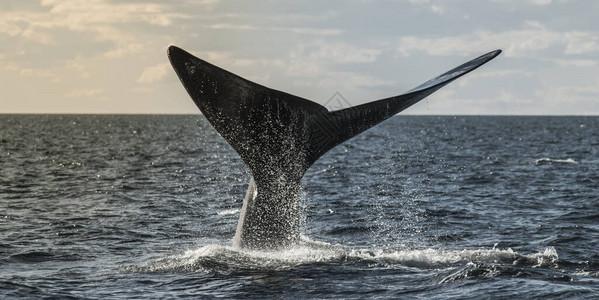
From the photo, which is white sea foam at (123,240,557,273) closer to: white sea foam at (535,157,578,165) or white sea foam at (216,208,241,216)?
white sea foam at (216,208,241,216)

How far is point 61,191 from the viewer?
25578 mm

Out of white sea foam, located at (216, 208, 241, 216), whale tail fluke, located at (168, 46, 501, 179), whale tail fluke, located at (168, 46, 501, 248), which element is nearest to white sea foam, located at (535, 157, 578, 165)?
white sea foam, located at (216, 208, 241, 216)

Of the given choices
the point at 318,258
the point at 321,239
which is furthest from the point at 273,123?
the point at 321,239

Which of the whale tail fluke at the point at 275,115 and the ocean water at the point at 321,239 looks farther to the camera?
the ocean water at the point at 321,239

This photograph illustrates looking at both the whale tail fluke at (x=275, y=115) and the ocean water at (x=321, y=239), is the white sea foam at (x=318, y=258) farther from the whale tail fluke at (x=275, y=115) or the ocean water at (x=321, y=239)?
the whale tail fluke at (x=275, y=115)

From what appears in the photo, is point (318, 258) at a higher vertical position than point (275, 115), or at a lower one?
lower

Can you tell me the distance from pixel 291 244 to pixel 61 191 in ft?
52.1

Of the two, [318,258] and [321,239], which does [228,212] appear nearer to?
[321,239]

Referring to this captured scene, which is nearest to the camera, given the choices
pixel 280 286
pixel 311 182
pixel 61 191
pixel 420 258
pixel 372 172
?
pixel 280 286

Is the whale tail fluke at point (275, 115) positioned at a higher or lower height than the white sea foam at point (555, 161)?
higher

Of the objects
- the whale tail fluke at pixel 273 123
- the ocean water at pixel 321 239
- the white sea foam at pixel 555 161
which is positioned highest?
the whale tail fluke at pixel 273 123

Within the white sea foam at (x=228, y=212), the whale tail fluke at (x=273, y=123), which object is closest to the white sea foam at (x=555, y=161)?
the white sea foam at (x=228, y=212)

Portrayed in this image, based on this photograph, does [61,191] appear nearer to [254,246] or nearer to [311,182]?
[311,182]

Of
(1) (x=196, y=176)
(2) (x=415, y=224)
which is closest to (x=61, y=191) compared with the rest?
(1) (x=196, y=176)
